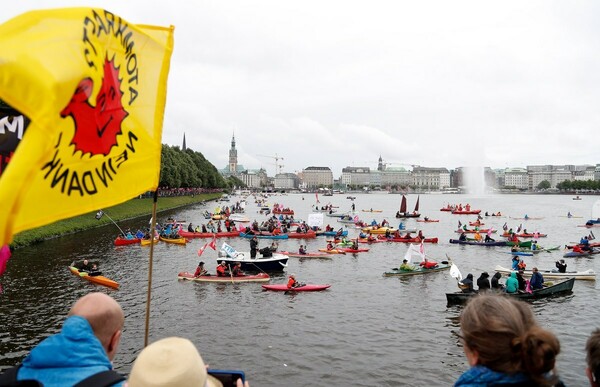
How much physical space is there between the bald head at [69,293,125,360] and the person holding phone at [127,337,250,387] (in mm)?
532

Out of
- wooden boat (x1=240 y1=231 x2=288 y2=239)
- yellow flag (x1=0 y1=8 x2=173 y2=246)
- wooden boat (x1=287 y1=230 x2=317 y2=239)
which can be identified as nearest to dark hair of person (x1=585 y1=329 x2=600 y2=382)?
yellow flag (x1=0 y1=8 x2=173 y2=246)

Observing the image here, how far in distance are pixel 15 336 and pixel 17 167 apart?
65.7ft

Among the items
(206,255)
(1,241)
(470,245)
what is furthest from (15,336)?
(470,245)

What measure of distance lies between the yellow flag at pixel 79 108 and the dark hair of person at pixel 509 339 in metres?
3.67

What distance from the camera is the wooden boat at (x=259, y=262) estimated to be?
112 ft

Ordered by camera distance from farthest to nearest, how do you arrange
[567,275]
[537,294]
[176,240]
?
[176,240]
[567,275]
[537,294]

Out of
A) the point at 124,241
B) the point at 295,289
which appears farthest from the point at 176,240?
the point at 295,289

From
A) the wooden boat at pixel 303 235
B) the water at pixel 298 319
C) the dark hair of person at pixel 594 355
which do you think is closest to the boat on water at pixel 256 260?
the water at pixel 298 319

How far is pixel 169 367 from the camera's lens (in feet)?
11.3

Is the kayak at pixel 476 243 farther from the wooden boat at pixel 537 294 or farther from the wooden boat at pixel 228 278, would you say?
the wooden boat at pixel 228 278

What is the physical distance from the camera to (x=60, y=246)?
43.5 metres

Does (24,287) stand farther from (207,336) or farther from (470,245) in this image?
(470,245)

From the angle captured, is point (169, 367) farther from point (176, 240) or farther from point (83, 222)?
point (83, 222)

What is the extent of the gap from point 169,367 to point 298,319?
2051cm
